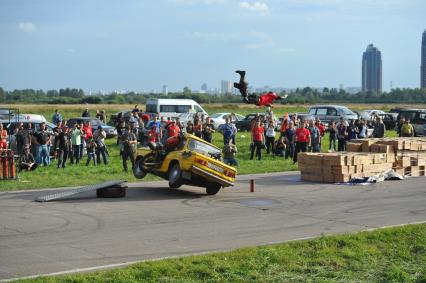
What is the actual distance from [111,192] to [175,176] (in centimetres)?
189

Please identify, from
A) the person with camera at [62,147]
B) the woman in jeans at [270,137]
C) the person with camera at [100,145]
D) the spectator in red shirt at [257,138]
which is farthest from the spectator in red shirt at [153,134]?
A: the woman in jeans at [270,137]

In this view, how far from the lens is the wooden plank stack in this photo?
24.4m

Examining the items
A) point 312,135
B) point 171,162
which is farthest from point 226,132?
point 171,162

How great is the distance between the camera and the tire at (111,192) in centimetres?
1997

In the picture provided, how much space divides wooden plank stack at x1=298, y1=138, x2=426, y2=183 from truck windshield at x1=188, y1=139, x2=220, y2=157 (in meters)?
4.93

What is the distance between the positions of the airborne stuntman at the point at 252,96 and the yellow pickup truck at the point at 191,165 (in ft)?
Result: 6.74

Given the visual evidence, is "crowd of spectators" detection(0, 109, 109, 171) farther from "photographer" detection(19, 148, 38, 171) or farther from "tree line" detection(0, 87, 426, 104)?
"tree line" detection(0, 87, 426, 104)

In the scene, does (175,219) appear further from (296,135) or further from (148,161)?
(296,135)

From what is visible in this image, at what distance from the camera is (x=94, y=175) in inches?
987

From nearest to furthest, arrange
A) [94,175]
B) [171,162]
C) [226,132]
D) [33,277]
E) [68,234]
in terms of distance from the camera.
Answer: [33,277] → [68,234] → [171,162] → [94,175] → [226,132]

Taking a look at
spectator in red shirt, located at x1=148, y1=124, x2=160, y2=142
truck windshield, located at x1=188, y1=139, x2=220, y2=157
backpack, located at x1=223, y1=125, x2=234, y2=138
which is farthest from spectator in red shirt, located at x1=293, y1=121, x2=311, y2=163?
truck windshield, located at x1=188, y1=139, x2=220, y2=157

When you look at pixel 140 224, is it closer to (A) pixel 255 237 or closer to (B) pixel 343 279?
(A) pixel 255 237

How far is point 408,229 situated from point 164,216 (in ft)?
18.5

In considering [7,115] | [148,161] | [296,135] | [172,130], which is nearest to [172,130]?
[172,130]
